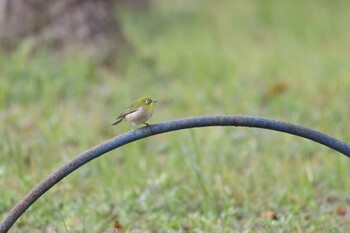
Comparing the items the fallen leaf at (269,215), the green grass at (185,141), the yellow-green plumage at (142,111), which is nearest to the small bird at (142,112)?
the yellow-green plumage at (142,111)

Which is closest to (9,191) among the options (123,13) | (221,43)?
(221,43)

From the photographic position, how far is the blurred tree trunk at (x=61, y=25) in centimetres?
641

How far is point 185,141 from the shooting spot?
16.2ft

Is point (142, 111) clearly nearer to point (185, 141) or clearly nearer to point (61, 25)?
point (185, 141)

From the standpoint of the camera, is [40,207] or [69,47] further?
[69,47]

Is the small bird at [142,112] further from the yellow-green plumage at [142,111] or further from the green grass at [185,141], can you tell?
the green grass at [185,141]

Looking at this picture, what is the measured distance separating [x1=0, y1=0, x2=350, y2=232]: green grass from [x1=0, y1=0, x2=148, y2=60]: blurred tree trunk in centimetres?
29

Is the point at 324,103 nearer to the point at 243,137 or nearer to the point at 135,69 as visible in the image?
the point at 243,137

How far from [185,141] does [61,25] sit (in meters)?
2.36

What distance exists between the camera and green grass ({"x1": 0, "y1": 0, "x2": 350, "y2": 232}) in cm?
371

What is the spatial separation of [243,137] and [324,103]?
1.09 metres

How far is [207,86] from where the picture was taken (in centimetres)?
599

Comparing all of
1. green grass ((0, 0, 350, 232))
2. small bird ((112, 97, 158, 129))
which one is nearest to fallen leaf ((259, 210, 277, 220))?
green grass ((0, 0, 350, 232))

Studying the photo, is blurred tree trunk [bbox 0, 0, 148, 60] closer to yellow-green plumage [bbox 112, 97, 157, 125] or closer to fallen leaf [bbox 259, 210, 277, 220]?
fallen leaf [bbox 259, 210, 277, 220]
